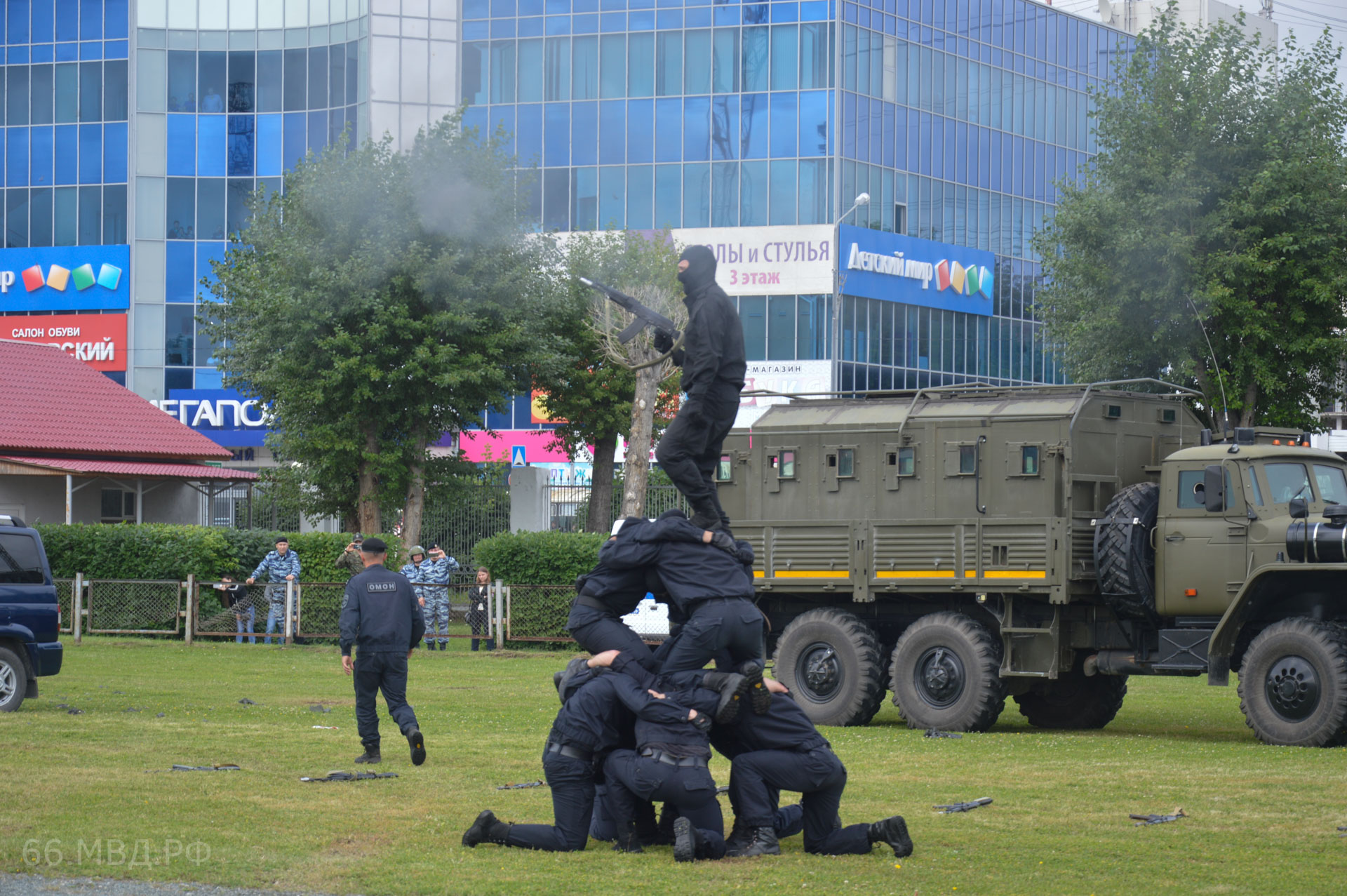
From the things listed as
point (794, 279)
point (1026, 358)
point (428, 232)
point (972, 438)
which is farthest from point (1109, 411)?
point (1026, 358)

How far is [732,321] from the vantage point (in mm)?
9570

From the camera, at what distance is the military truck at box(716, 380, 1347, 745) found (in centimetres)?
1520

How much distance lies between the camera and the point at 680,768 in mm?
8695

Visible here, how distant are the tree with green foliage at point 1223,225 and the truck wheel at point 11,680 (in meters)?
19.4

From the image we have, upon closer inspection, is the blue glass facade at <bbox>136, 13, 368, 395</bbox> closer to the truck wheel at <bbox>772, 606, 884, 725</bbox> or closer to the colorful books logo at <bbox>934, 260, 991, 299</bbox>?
the colorful books logo at <bbox>934, 260, 991, 299</bbox>

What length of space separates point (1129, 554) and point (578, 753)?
844 centimetres

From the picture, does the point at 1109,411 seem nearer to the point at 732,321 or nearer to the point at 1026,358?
the point at 732,321

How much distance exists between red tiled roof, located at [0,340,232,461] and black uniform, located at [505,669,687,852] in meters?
31.4

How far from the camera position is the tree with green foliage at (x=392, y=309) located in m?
34.6

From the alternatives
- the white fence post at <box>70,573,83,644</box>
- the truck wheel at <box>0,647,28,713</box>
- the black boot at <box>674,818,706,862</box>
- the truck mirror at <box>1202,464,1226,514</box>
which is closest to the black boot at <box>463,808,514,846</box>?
the black boot at <box>674,818,706,862</box>

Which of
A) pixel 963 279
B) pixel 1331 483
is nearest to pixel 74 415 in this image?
pixel 1331 483

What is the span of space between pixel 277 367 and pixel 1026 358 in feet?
135

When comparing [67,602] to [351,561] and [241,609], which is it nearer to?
[241,609]

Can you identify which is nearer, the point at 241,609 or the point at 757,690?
the point at 757,690
